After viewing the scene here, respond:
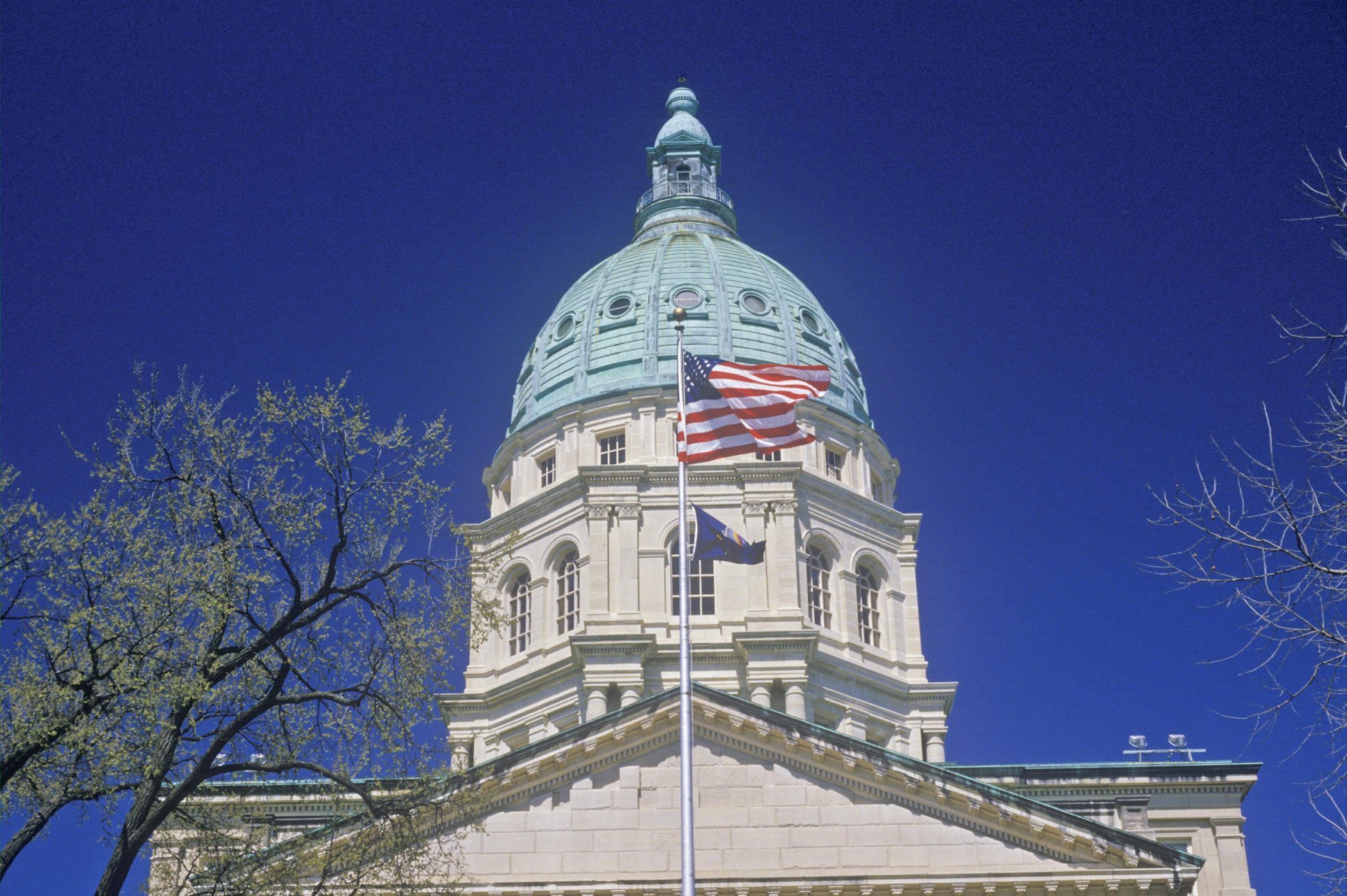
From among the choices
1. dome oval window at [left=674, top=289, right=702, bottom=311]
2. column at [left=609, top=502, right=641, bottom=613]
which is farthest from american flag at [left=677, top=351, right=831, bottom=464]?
dome oval window at [left=674, top=289, right=702, bottom=311]

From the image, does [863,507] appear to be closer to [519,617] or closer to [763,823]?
[519,617]

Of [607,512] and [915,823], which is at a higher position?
[607,512]

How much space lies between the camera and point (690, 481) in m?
59.2

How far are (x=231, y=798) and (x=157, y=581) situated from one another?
5882 millimetres

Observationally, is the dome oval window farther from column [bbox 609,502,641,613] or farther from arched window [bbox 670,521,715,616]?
arched window [bbox 670,521,715,616]

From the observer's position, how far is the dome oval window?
6575 centimetres

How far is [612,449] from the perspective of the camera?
62.1 m

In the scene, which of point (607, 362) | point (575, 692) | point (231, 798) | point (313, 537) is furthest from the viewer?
point (607, 362)

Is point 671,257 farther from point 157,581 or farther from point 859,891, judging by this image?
point 157,581

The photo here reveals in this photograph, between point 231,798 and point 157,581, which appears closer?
point 157,581

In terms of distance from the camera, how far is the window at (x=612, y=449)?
202 ft

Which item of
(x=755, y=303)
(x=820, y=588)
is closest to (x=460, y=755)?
(x=820, y=588)

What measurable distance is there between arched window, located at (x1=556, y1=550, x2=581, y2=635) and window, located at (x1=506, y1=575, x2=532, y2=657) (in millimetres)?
1327

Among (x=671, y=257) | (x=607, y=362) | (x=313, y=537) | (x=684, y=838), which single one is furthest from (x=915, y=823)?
(x=671, y=257)
